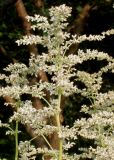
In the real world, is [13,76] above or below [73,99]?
below

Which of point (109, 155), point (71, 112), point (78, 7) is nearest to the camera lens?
point (109, 155)

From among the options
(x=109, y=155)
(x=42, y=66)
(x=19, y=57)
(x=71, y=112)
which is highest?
(x=19, y=57)

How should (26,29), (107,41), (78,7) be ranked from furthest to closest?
(107,41) → (78,7) → (26,29)

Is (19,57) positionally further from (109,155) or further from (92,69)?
(109,155)

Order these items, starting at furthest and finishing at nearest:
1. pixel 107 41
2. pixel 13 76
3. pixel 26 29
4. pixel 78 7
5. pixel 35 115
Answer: pixel 107 41 → pixel 78 7 → pixel 26 29 → pixel 13 76 → pixel 35 115

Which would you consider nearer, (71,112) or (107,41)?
(71,112)

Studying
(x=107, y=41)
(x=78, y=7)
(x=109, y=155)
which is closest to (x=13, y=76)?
(x=109, y=155)

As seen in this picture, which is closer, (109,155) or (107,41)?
(109,155)

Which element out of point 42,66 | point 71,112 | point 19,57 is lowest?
point 42,66

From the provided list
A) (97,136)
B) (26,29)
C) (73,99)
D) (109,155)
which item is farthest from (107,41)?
(109,155)

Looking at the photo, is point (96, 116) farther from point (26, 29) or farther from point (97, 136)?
point (26, 29)
